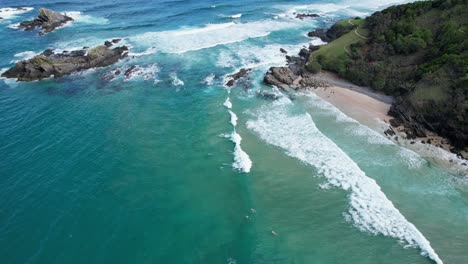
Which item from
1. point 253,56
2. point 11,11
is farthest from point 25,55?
point 253,56

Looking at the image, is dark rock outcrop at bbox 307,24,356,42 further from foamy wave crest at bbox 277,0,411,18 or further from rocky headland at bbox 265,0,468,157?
foamy wave crest at bbox 277,0,411,18

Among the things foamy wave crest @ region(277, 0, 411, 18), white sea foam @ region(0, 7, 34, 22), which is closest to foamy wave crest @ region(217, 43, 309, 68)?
foamy wave crest @ region(277, 0, 411, 18)

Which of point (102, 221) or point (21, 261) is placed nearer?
point (21, 261)

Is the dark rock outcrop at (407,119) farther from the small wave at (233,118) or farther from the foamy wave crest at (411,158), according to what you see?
the small wave at (233,118)

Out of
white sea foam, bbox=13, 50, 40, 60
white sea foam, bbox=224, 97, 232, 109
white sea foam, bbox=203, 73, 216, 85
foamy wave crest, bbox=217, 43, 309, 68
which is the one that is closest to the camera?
white sea foam, bbox=224, 97, 232, 109

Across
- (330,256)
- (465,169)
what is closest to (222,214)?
(330,256)

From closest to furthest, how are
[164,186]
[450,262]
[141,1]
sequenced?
[450,262], [164,186], [141,1]

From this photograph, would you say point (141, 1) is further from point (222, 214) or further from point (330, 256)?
point (330, 256)
